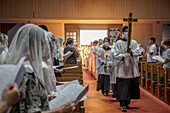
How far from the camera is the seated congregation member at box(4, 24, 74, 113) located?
1490 millimetres

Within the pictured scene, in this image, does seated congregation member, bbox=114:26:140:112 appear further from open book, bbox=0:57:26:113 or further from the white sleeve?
open book, bbox=0:57:26:113

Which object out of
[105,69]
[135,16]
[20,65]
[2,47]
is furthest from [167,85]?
[135,16]

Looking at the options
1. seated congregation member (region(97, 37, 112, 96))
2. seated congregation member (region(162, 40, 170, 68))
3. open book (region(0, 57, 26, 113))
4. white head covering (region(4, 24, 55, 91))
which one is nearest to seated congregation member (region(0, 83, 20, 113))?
open book (region(0, 57, 26, 113))

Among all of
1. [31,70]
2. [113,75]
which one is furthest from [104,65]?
[31,70]

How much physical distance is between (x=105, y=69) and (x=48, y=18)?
10.2 m

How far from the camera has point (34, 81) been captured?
1569mm

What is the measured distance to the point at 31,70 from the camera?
5.22 ft

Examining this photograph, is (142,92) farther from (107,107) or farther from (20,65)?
(20,65)

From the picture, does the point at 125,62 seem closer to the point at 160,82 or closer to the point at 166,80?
the point at 166,80

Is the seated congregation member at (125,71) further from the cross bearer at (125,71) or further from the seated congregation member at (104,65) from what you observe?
the seated congregation member at (104,65)

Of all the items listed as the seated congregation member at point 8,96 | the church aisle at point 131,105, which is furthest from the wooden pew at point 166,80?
the seated congregation member at point 8,96

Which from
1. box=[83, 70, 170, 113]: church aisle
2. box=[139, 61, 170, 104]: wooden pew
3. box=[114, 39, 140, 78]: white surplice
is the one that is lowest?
box=[83, 70, 170, 113]: church aisle

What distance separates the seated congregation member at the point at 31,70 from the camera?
149 centimetres

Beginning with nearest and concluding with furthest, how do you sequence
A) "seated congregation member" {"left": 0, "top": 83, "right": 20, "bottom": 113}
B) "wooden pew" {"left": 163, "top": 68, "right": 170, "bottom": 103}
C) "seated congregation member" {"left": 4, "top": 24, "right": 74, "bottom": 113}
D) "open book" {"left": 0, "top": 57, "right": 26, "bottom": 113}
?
"seated congregation member" {"left": 0, "top": 83, "right": 20, "bottom": 113}
"open book" {"left": 0, "top": 57, "right": 26, "bottom": 113}
"seated congregation member" {"left": 4, "top": 24, "right": 74, "bottom": 113}
"wooden pew" {"left": 163, "top": 68, "right": 170, "bottom": 103}
